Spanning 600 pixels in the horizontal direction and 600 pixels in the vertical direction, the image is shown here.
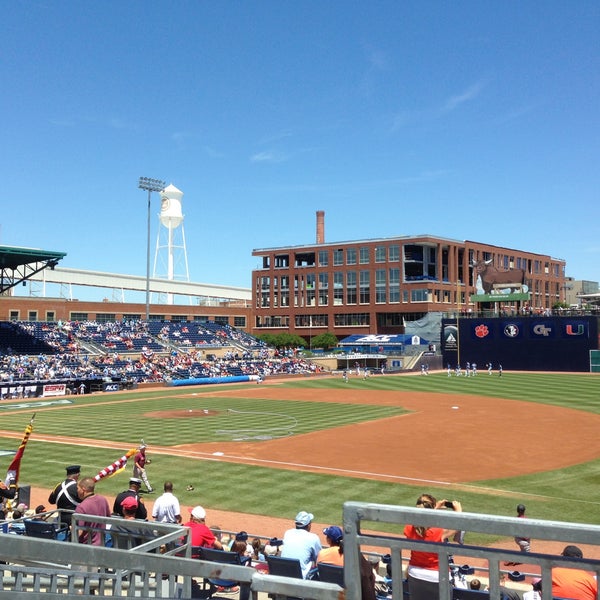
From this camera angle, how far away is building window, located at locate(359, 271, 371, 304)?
3952 inches

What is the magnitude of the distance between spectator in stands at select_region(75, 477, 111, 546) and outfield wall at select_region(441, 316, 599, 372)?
70095mm

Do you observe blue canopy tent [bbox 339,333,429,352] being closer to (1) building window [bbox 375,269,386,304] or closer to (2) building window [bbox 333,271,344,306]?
(1) building window [bbox 375,269,386,304]

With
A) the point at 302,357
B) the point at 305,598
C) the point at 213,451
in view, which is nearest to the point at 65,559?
the point at 305,598

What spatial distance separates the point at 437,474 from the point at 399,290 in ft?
250

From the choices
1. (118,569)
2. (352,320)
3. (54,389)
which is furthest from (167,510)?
(352,320)

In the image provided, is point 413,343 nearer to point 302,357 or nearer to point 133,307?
point 302,357

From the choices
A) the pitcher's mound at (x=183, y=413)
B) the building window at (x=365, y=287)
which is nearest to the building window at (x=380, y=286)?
the building window at (x=365, y=287)

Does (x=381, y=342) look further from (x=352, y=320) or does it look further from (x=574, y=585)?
(x=574, y=585)

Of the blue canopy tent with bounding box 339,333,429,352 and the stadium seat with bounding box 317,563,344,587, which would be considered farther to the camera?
the blue canopy tent with bounding box 339,333,429,352

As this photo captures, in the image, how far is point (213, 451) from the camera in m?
25.9

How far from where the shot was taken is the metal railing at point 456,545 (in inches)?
112

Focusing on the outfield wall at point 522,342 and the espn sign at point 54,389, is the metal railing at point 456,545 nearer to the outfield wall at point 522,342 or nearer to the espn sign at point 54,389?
the espn sign at point 54,389

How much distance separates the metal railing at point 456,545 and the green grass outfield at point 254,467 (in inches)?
531

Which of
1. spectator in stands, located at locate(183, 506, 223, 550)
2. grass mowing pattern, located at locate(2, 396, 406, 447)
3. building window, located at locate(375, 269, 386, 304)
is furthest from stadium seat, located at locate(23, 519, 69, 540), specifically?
building window, located at locate(375, 269, 386, 304)
